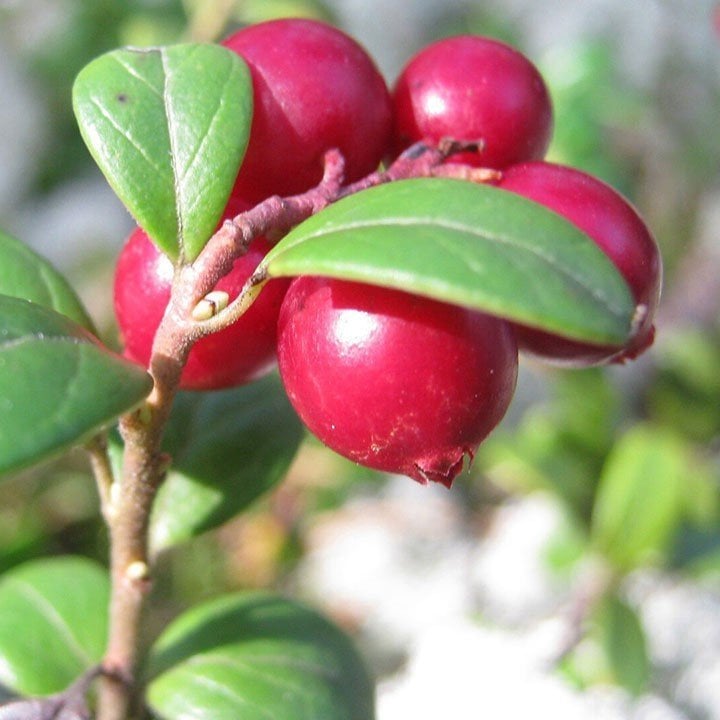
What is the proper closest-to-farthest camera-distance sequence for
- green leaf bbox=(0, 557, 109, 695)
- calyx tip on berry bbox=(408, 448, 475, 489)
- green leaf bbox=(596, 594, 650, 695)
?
1. calyx tip on berry bbox=(408, 448, 475, 489)
2. green leaf bbox=(0, 557, 109, 695)
3. green leaf bbox=(596, 594, 650, 695)

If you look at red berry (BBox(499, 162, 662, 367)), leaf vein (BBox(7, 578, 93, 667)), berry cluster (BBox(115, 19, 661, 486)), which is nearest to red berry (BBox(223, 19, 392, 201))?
berry cluster (BBox(115, 19, 661, 486))

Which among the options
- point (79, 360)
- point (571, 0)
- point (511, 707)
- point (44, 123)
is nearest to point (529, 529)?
point (511, 707)

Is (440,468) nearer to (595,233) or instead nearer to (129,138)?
(595,233)

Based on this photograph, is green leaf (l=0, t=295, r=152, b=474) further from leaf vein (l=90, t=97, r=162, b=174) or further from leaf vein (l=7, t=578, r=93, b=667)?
leaf vein (l=7, t=578, r=93, b=667)

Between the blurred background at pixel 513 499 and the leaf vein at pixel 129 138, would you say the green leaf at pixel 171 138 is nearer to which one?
the leaf vein at pixel 129 138

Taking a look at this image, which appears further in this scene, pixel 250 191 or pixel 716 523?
pixel 716 523

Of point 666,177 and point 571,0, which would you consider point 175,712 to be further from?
point 571,0

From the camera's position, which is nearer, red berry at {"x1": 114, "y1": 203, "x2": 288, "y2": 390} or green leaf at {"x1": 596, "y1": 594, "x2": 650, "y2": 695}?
red berry at {"x1": 114, "y1": 203, "x2": 288, "y2": 390}

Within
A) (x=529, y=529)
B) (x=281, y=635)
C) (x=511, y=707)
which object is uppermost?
(x=281, y=635)
